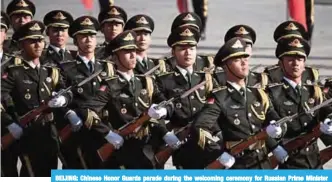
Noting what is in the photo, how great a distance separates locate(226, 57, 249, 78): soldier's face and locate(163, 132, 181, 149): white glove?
37.1 inches

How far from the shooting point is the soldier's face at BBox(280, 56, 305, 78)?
1401 centimetres

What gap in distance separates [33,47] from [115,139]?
1362mm

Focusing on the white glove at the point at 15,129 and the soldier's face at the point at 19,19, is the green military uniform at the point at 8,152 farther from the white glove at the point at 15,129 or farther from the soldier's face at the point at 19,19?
the soldier's face at the point at 19,19

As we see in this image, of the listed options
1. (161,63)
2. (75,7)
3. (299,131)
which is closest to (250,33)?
(161,63)

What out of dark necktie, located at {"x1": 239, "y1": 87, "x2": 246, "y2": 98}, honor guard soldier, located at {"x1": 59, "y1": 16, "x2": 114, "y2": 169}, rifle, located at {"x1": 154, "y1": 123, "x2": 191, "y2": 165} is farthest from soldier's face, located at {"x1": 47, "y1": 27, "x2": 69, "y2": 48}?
dark necktie, located at {"x1": 239, "y1": 87, "x2": 246, "y2": 98}

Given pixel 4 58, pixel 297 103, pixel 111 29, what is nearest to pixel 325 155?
pixel 297 103

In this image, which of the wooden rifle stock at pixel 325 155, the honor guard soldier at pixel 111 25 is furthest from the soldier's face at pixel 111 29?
the wooden rifle stock at pixel 325 155

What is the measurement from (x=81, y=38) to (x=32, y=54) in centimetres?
62

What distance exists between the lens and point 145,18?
15906 millimetres

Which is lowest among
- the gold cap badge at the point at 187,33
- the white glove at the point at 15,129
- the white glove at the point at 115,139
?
the white glove at the point at 115,139

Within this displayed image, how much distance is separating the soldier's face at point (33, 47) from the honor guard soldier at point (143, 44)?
1.02 metres

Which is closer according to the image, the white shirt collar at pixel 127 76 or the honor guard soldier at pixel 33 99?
the white shirt collar at pixel 127 76

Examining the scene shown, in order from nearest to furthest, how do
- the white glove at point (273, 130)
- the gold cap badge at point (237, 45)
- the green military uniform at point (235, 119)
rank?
the white glove at point (273, 130) < the green military uniform at point (235, 119) < the gold cap badge at point (237, 45)

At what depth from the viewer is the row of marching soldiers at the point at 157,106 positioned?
1366 centimetres
